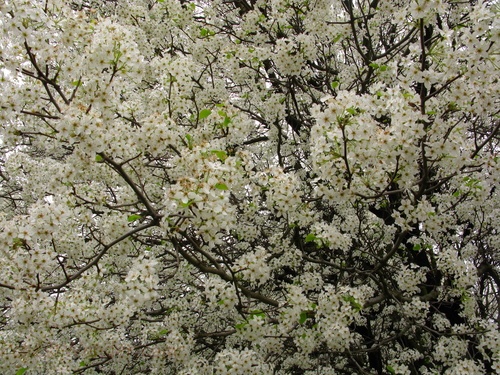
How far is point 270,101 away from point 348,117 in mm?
2478

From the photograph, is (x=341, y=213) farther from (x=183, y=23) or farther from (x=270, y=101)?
(x=183, y=23)

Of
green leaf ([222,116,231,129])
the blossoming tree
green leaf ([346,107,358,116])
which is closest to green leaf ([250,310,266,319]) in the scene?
the blossoming tree

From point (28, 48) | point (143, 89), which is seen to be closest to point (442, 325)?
point (143, 89)

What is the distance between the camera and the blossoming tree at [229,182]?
3928 millimetres

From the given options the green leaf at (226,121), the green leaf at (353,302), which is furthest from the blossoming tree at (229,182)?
the green leaf at (226,121)

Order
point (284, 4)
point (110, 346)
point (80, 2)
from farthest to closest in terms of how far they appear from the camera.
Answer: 1. point (80, 2)
2. point (284, 4)
3. point (110, 346)

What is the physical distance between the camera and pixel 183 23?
263 inches

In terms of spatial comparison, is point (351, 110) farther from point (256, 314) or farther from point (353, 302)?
point (256, 314)

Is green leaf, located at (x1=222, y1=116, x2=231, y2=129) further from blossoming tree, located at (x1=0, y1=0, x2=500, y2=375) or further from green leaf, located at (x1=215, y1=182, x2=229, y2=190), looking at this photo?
green leaf, located at (x1=215, y1=182, x2=229, y2=190)

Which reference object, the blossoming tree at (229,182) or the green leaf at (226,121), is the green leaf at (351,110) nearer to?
the blossoming tree at (229,182)

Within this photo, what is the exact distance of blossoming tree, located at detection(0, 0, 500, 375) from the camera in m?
3.93

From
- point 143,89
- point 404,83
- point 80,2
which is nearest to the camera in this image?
point 404,83

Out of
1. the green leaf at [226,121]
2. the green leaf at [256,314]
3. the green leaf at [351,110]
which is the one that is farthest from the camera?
the green leaf at [256,314]

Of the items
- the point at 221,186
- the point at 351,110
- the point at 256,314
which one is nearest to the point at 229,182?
the point at 221,186
